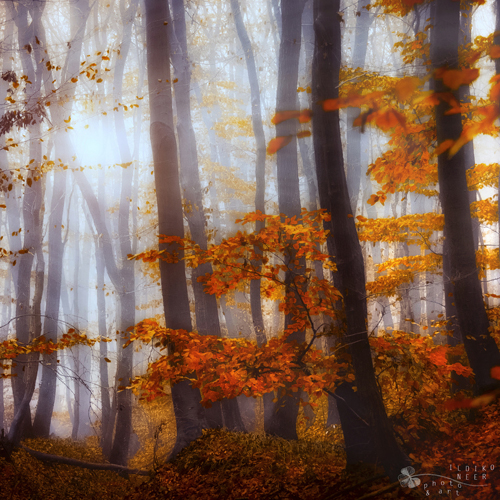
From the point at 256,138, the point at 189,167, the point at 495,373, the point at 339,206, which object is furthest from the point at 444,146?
the point at 189,167

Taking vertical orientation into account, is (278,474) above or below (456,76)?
below

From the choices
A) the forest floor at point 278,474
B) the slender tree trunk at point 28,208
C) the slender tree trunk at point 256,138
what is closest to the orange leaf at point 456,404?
the forest floor at point 278,474

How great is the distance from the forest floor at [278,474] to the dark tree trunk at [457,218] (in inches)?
27.5

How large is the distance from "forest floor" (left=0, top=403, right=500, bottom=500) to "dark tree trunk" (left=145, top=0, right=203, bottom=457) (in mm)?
317

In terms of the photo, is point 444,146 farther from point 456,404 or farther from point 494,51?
point 456,404

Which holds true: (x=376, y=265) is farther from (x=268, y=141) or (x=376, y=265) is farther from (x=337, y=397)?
(x=268, y=141)

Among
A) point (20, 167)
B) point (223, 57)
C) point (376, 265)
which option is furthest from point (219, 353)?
point (20, 167)

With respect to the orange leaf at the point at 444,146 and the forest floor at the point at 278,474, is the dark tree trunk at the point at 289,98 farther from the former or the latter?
the forest floor at the point at 278,474

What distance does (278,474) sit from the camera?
137 inches

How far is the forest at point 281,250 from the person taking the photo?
3521 millimetres

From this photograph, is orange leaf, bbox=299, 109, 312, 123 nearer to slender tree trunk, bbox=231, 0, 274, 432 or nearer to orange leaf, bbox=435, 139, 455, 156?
slender tree trunk, bbox=231, 0, 274, 432

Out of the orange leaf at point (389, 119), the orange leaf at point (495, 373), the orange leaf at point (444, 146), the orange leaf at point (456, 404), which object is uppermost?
the orange leaf at point (389, 119)

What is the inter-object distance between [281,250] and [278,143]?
1.71m

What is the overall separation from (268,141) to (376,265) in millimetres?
2313
